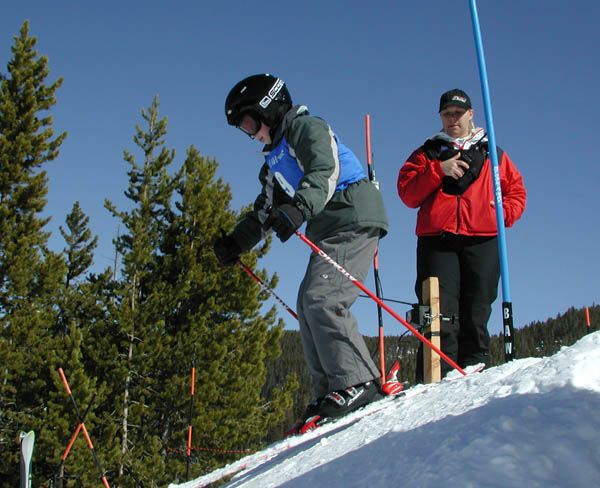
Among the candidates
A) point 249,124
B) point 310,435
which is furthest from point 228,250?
point 310,435

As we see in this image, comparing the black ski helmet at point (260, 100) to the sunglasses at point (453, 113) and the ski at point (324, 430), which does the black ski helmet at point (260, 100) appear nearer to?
the sunglasses at point (453, 113)

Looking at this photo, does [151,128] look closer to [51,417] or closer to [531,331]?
[51,417]

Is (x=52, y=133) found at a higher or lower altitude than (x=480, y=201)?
higher

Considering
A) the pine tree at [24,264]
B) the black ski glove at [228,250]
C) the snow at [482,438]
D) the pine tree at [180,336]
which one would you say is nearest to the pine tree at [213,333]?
the pine tree at [180,336]

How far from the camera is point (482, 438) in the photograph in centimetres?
167

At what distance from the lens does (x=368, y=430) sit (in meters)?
2.47

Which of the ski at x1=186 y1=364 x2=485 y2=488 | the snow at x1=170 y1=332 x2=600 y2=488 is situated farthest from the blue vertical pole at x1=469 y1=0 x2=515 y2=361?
the snow at x1=170 y1=332 x2=600 y2=488

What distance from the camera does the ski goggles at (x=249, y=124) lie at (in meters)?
3.72

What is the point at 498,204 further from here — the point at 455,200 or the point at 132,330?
the point at 132,330

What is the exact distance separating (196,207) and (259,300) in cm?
355

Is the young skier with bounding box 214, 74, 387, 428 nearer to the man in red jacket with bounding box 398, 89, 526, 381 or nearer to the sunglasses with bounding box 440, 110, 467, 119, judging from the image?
the man in red jacket with bounding box 398, 89, 526, 381

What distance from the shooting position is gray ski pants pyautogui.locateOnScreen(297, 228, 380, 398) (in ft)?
10.8

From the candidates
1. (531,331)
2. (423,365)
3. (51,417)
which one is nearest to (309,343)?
(423,365)

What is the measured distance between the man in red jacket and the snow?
1147 mm
